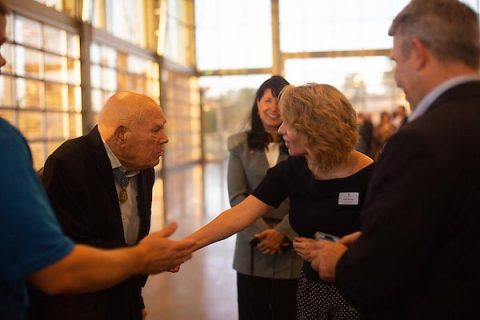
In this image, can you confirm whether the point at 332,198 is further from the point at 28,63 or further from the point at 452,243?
the point at 28,63

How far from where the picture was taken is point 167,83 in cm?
1845

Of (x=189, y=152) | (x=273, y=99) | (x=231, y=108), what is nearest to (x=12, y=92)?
(x=273, y=99)

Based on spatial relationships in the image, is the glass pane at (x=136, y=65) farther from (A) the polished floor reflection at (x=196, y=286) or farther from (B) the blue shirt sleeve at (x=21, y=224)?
(B) the blue shirt sleeve at (x=21, y=224)

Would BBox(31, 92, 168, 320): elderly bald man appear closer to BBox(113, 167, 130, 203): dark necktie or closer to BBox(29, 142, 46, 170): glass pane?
BBox(113, 167, 130, 203): dark necktie

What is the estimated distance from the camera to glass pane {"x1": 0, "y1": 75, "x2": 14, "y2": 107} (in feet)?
28.0

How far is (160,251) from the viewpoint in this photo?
1.73 meters

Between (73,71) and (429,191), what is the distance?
10695 mm

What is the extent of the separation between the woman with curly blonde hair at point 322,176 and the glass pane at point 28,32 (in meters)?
7.84

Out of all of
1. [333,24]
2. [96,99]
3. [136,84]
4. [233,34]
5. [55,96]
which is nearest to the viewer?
[55,96]

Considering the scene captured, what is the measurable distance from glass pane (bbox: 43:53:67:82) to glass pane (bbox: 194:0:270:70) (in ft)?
36.6

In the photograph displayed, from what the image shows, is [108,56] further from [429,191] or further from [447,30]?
[429,191]

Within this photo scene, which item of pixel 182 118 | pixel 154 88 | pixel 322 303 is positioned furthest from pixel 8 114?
pixel 182 118

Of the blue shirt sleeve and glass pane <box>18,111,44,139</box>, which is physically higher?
glass pane <box>18,111,44,139</box>

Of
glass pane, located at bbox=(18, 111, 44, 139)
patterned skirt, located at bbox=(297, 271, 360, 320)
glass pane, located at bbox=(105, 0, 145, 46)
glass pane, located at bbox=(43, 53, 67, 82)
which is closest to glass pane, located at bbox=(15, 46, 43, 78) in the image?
glass pane, located at bbox=(43, 53, 67, 82)
